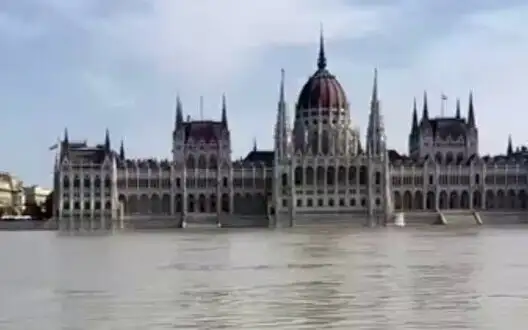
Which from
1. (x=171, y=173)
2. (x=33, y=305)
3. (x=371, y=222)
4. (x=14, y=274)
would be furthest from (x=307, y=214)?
(x=33, y=305)

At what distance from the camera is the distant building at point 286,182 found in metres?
150

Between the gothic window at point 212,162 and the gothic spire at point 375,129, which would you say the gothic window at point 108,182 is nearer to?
the gothic window at point 212,162

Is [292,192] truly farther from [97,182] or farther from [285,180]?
[97,182]

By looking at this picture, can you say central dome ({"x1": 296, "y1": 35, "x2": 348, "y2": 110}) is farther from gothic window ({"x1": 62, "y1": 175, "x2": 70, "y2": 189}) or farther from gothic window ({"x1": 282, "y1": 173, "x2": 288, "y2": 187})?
gothic window ({"x1": 62, "y1": 175, "x2": 70, "y2": 189})

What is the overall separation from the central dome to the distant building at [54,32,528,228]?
A: 5.21 metres

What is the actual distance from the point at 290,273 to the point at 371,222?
10160 cm

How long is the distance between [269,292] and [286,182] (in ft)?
387

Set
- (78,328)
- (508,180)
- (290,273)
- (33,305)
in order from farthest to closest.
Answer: (508,180), (290,273), (33,305), (78,328)

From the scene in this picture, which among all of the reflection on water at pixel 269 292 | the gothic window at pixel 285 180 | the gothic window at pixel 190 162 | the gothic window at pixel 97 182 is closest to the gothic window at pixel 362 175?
the gothic window at pixel 285 180

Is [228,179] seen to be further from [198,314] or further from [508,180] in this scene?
[198,314]

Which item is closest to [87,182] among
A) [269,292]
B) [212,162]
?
[212,162]

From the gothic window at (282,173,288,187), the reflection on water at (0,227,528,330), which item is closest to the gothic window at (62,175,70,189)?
the gothic window at (282,173,288,187)

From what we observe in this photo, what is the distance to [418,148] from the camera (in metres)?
167

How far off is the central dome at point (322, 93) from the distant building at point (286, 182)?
5210mm
